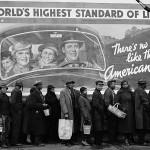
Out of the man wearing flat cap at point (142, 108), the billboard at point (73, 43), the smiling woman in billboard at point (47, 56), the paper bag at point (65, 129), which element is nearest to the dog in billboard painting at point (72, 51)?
the billboard at point (73, 43)

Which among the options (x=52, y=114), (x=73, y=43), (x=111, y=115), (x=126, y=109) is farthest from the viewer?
(x=73, y=43)

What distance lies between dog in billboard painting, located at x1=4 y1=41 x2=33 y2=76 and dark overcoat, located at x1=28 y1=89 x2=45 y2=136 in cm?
102

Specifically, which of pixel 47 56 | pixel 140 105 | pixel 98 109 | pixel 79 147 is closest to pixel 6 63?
pixel 47 56

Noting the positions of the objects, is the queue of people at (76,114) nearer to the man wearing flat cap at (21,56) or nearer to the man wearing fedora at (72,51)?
the man wearing flat cap at (21,56)

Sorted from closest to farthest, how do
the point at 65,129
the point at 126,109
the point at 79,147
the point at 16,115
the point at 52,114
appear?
the point at 65,129, the point at 79,147, the point at 16,115, the point at 126,109, the point at 52,114

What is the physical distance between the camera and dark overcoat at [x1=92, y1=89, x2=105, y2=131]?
11984mm

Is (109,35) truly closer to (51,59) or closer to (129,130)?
(51,59)

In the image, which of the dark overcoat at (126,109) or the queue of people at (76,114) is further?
the dark overcoat at (126,109)

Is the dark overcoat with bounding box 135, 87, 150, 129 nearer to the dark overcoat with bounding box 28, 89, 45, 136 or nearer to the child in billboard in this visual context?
the dark overcoat with bounding box 28, 89, 45, 136

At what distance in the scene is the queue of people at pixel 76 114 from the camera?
1192cm

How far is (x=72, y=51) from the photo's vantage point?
12992mm

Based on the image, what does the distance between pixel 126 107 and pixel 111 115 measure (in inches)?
16.9

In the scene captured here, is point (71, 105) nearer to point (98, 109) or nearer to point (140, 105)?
point (98, 109)

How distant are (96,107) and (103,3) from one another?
9.45 feet
